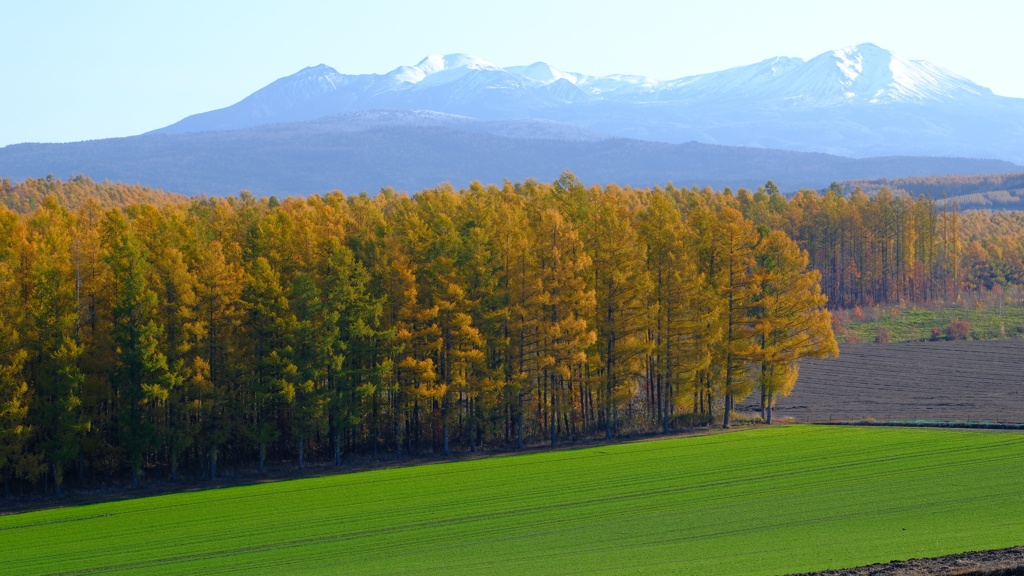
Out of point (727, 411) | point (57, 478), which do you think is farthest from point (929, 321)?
point (57, 478)

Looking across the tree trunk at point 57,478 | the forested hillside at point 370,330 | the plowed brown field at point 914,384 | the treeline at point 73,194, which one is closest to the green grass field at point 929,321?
the plowed brown field at point 914,384

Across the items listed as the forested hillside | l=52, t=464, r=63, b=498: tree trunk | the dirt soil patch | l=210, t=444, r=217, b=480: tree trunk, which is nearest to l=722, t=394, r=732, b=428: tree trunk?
the forested hillside

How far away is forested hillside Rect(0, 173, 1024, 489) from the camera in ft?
180

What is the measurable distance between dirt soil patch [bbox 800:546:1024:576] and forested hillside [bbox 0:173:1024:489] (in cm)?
3258

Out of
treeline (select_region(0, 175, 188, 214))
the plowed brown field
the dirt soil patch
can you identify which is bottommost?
the plowed brown field

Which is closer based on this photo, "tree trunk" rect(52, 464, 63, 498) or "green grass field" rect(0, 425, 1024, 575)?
"green grass field" rect(0, 425, 1024, 575)

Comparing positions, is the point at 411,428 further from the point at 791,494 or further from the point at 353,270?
the point at 791,494

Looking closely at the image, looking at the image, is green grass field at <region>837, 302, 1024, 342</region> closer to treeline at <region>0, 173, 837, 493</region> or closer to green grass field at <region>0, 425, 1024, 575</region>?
treeline at <region>0, 173, 837, 493</region>

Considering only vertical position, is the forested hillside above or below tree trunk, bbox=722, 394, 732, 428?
above

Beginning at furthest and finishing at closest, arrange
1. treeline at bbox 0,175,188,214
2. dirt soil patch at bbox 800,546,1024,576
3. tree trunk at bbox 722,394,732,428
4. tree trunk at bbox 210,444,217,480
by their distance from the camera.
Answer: treeline at bbox 0,175,188,214, tree trunk at bbox 722,394,732,428, tree trunk at bbox 210,444,217,480, dirt soil patch at bbox 800,546,1024,576

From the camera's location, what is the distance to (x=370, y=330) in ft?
197

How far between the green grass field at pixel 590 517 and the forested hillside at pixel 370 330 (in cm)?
643

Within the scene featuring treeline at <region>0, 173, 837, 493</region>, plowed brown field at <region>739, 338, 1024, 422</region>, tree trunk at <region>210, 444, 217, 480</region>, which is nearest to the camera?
treeline at <region>0, 173, 837, 493</region>

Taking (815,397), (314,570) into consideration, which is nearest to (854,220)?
(815,397)
